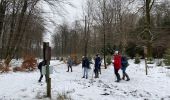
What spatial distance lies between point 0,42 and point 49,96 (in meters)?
24.8

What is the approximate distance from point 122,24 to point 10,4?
22.7m

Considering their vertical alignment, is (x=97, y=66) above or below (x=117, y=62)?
below

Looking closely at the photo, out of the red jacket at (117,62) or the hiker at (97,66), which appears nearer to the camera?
the red jacket at (117,62)

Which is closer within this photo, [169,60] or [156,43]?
[169,60]

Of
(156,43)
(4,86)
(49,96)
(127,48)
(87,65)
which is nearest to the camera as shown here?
(49,96)

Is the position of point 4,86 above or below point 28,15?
below

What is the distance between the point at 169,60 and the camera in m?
26.9

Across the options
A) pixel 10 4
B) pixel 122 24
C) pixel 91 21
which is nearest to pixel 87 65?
pixel 10 4

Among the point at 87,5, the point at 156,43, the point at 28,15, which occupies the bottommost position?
the point at 156,43

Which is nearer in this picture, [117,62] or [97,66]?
[117,62]

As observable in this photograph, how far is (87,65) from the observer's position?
23922 millimetres

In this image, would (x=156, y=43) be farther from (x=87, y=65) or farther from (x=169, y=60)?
(x=87, y=65)

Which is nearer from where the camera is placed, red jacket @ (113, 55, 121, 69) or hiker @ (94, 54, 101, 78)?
red jacket @ (113, 55, 121, 69)

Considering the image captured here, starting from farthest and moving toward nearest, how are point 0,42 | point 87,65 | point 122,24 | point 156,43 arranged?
1. point 122,24
2. point 156,43
3. point 0,42
4. point 87,65
